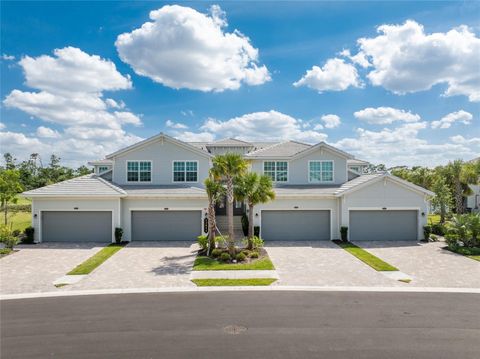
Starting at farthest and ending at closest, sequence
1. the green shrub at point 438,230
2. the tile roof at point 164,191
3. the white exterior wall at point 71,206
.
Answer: the green shrub at point 438,230, the tile roof at point 164,191, the white exterior wall at point 71,206

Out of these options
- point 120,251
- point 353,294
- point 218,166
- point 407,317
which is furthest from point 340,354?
point 120,251

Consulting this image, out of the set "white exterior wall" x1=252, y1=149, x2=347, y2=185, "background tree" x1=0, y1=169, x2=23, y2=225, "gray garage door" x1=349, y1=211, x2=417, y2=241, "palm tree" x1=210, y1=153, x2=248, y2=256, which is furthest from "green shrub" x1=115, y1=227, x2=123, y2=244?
"gray garage door" x1=349, y1=211, x2=417, y2=241

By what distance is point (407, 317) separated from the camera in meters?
9.50

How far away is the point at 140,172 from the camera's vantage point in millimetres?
23609

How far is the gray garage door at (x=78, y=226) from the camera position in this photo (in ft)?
68.9

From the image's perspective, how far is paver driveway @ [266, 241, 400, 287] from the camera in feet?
43.0

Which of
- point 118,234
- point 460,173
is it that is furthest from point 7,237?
point 460,173

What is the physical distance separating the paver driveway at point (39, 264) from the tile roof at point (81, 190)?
3248 millimetres

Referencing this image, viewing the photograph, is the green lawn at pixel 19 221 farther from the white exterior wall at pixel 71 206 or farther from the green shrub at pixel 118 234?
the green shrub at pixel 118 234

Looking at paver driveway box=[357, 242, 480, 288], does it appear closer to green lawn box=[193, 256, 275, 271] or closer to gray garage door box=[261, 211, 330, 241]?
gray garage door box=[261, 211, 330, 241]

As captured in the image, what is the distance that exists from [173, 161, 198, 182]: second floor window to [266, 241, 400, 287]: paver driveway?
25.8 ft

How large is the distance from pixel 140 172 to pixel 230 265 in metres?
11.8

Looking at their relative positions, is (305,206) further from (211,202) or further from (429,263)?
(429,263)

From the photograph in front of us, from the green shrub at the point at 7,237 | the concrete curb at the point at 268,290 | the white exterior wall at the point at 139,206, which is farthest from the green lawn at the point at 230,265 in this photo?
the green shrub at the point at 7,237
